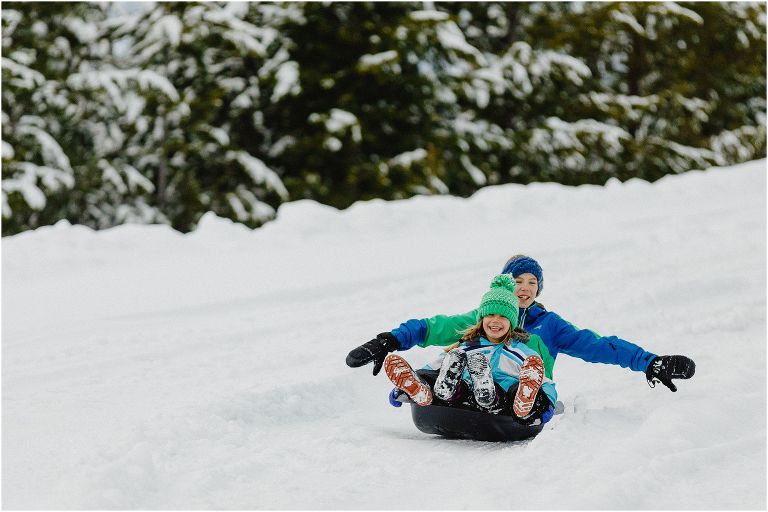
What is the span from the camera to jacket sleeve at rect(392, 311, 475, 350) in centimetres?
322

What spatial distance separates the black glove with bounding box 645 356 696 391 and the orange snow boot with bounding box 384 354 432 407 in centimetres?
80

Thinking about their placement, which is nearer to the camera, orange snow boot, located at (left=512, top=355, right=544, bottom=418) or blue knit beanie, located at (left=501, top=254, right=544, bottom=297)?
orange snow boot, located at (left=512, top=355, right=544, bottom=418)

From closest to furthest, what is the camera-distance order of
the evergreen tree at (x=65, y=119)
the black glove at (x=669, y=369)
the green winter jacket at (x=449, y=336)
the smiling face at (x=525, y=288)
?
the black glove at (x=669, y=369) < the green winter jacket at (x=449, y=336) < the smiling face at (x=525, y=288) < the evergreen tree at (x=65, y=119)

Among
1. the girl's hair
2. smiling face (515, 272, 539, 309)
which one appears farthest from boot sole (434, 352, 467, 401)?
smiling face (515, 272, 539, 309)

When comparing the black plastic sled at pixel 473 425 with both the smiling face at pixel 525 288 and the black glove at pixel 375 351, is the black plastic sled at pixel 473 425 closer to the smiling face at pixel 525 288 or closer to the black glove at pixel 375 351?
the black glove at pixel 375 351

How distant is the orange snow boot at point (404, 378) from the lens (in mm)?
3033

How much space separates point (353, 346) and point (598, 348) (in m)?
1.61

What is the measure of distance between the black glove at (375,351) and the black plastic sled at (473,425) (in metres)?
0.22

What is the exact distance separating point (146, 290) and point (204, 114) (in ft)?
13.9

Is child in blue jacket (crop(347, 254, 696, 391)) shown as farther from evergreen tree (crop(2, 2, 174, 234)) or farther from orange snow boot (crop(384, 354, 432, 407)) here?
evergreen tree (crop(2, 2, 174, 234))

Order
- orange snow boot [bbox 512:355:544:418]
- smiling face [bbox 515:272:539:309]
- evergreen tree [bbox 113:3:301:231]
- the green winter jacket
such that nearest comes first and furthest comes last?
orange snow boot [bbox 512:355:544:418], the green winter jacket, smiling face [bbox 515:272:539:309], evergreen tree [bbox 113:3:301:231]

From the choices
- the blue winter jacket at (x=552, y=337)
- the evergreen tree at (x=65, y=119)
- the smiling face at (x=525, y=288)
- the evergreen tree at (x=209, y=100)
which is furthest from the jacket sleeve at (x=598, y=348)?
the evergreen tree at (x=209, y=100)

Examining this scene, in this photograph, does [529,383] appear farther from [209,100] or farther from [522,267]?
[209,100]

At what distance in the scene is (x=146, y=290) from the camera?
5566mm
